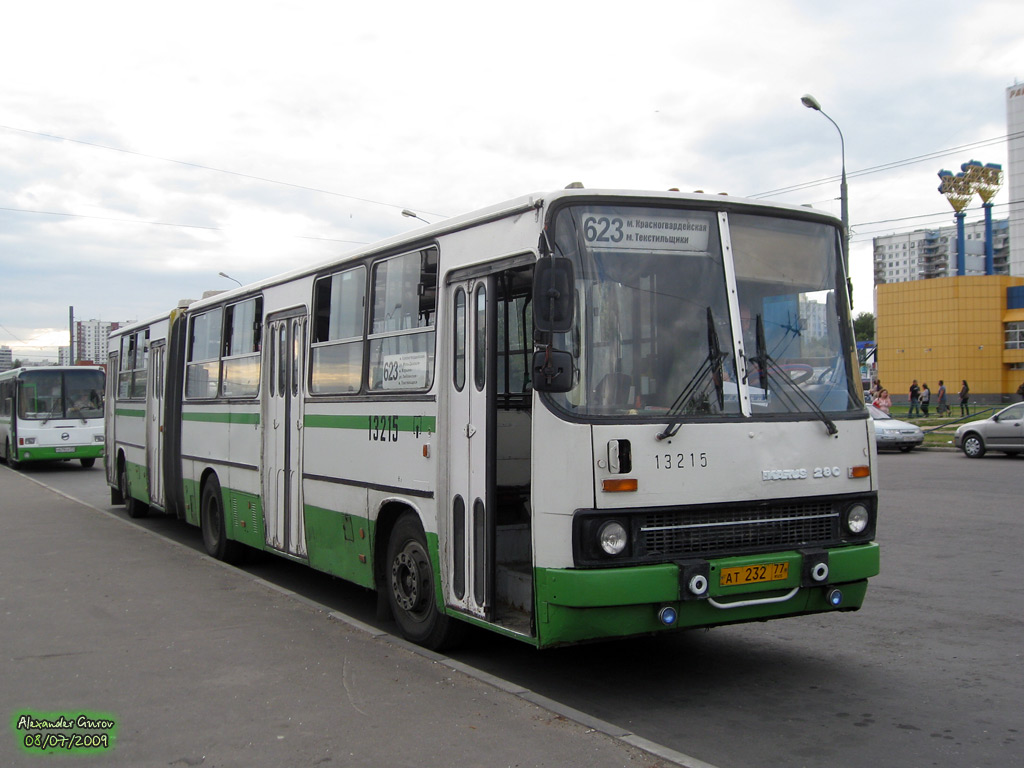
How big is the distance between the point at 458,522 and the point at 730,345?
7.08 ft

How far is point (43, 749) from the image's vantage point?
542 centimetres

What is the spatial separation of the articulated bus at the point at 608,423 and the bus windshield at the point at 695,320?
13mm

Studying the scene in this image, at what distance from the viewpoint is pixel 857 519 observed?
21.5 feet

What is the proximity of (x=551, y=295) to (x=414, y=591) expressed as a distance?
2906 millimetres

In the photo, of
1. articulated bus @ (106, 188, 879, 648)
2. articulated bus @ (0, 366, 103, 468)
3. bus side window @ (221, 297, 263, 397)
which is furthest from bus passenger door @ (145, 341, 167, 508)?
articulated bus @ (0, 366, 103, 468)

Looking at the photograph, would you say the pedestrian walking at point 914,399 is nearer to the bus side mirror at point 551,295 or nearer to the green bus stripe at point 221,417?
the green bus stripe at point 221,417

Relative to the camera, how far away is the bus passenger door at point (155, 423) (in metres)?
14.5

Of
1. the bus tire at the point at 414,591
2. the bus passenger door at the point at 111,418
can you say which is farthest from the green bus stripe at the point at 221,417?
→ the bus passenger door at the point at 111,418

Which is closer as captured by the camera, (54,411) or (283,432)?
(283,432)

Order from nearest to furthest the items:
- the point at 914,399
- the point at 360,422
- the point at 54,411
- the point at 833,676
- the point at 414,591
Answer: the point at 833,676
the point at 414,591
the point at 360,422
the point at 54,411
the point at 914,399

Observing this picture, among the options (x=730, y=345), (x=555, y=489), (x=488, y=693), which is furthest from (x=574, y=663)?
(x=730, y=345)

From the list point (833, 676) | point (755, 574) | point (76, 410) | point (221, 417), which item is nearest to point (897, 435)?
point (221, 417)

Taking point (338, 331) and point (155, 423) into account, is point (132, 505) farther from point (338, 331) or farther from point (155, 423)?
point (338, 331)

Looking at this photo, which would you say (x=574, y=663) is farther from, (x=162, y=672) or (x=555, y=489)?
→ (x=162, y=672)
